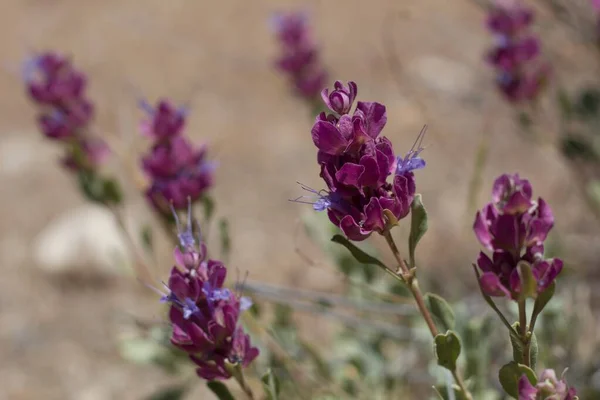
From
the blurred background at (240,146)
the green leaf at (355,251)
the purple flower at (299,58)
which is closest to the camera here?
the green leaf at (355,251)

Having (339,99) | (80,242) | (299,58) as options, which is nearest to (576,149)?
(299,58)

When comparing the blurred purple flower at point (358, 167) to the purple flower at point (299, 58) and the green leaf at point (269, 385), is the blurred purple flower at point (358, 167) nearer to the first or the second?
the green leaf at point (269, 385)

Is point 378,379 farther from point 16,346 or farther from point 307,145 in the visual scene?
point 307,145

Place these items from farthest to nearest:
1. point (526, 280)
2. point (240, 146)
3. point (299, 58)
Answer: point (240, 146), point (299, 58), point (526, 280)

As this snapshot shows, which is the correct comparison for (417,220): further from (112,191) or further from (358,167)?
(112,191)

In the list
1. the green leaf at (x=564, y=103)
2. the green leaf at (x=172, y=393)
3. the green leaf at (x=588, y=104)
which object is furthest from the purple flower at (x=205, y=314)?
the green leaf at (x=588, y=104)

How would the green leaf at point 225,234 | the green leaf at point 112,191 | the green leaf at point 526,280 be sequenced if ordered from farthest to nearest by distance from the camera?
the green leaf at point 112,191 < the green leaf at point 225,234 < the green leaf at point 526,280

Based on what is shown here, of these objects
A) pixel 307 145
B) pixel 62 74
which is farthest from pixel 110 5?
pixel 62 74
